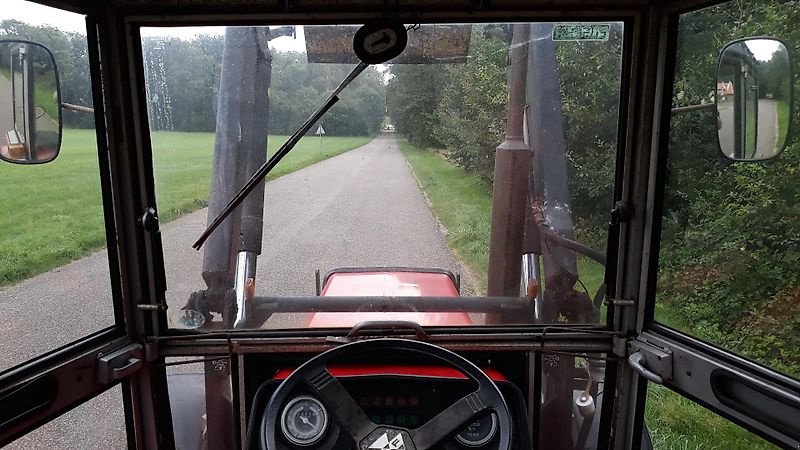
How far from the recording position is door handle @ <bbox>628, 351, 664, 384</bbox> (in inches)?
83.9

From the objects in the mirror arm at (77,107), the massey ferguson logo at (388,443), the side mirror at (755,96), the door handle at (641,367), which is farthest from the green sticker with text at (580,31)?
the mirror arm at (77,107)

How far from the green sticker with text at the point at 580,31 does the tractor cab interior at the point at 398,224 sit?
16mm

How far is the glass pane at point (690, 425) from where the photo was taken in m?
2.10

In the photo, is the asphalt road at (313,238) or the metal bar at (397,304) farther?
the metal bar at (397,304)

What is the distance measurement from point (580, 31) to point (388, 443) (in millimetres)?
1529

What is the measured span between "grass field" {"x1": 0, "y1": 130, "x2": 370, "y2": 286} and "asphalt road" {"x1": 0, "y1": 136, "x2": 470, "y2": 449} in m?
0.07

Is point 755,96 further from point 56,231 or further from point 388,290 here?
point 56,231

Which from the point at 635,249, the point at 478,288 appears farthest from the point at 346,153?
the point at 635,249

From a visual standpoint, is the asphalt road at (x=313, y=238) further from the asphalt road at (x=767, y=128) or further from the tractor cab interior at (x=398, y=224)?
the asphalt road at (x=767, y=128)

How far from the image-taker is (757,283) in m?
1.79

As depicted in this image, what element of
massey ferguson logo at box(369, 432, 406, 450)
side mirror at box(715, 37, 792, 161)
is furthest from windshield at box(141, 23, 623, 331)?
massey ferguson logo at box(369, 432, 406, 450)

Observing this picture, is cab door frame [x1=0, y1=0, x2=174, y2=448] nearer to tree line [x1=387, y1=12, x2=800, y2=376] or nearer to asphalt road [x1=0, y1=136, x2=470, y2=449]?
asphalt road [x1=0, y1=136, x2=470, y2=449]

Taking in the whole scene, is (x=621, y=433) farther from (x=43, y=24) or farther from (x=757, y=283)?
(x=43, y=24)

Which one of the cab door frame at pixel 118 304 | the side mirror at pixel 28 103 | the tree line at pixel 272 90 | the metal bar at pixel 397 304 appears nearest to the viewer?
the side mirror at pixel 28 103
